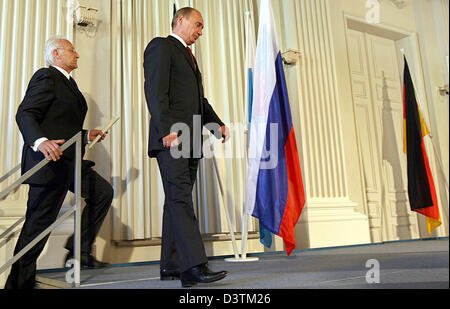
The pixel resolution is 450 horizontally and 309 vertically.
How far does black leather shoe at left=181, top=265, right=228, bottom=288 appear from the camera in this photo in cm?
175

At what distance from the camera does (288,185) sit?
296cm

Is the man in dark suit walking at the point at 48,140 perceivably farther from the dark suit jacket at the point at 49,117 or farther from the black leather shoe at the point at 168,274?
the black leather shoe at the point at 168,274

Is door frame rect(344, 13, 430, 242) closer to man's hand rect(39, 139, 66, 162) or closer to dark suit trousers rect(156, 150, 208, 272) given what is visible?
dark suit trousers rect(156, 150, 208, 272)

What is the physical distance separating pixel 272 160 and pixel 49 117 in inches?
58.5

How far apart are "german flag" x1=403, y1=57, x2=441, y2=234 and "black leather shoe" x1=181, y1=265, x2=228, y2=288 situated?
3.11m

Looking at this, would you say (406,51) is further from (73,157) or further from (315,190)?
(73,157)

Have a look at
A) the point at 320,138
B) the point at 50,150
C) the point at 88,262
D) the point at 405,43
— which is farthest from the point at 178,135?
the point at 405,43

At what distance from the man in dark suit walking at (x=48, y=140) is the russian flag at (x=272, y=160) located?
1.09 m

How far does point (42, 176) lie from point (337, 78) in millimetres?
3851

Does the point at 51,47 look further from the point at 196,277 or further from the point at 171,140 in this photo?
the point at 196,277

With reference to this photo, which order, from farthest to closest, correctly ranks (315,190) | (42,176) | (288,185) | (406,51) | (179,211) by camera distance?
1. (406,51)
2. (315,190)
3. (288,185)
4. (42,176)
5. (179,211)

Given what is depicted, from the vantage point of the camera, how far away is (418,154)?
4480 millimetres

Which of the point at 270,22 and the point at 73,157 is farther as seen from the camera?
the point at 270,22
